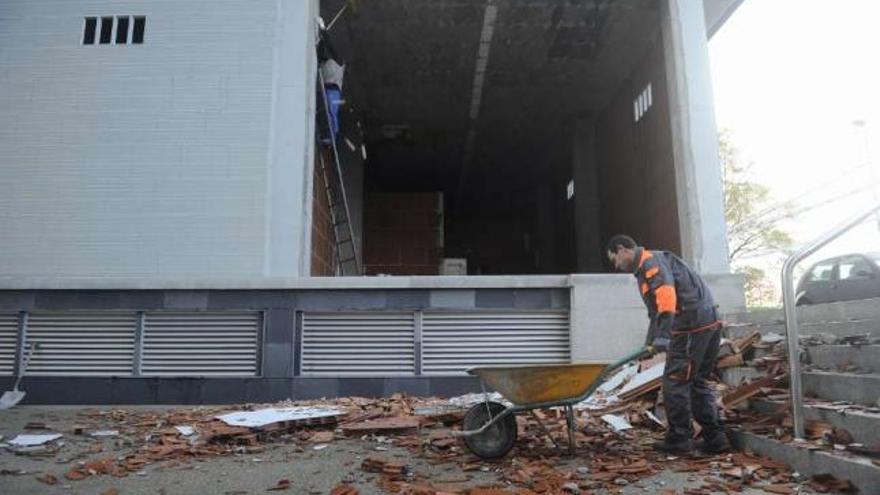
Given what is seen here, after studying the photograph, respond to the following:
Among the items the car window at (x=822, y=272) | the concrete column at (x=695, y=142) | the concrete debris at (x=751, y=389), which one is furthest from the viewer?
the car window at (x=822, y=272)

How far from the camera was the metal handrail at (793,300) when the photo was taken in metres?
4.65

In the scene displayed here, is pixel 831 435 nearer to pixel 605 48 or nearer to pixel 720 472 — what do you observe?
pixel 720 472

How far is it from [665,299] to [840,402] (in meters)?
1.53

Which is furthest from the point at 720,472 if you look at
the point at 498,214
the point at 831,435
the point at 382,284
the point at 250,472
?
the point at 498,214

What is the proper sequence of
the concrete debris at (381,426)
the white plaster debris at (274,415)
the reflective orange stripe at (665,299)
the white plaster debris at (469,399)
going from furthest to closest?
the white plaster debris at (469,399)
the white plaster debris at (274,415)
the concrete debris at (381,426)
the reflective orange stripe at (665,299)

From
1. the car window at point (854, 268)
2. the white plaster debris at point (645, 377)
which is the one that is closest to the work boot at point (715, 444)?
the white plaster debris at point (645, 377)

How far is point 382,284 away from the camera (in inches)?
332

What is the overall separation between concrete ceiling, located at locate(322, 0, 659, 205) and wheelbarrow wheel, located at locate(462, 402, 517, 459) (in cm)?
821

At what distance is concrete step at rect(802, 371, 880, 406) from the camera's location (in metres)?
4.65

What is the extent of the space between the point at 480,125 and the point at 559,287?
943 centimetres

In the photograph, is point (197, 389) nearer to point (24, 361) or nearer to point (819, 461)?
point (24, 361)

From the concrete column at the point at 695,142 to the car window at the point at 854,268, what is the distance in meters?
5.70

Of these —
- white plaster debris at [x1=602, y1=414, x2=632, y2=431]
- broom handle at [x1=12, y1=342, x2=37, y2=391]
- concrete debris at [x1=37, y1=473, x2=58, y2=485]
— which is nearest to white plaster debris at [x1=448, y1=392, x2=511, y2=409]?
white plaster debris at [x1=602, y1=414, x2=632, y2=431]

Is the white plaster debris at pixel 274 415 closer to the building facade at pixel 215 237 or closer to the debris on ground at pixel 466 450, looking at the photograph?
the debris on ground at pixel 466 450
